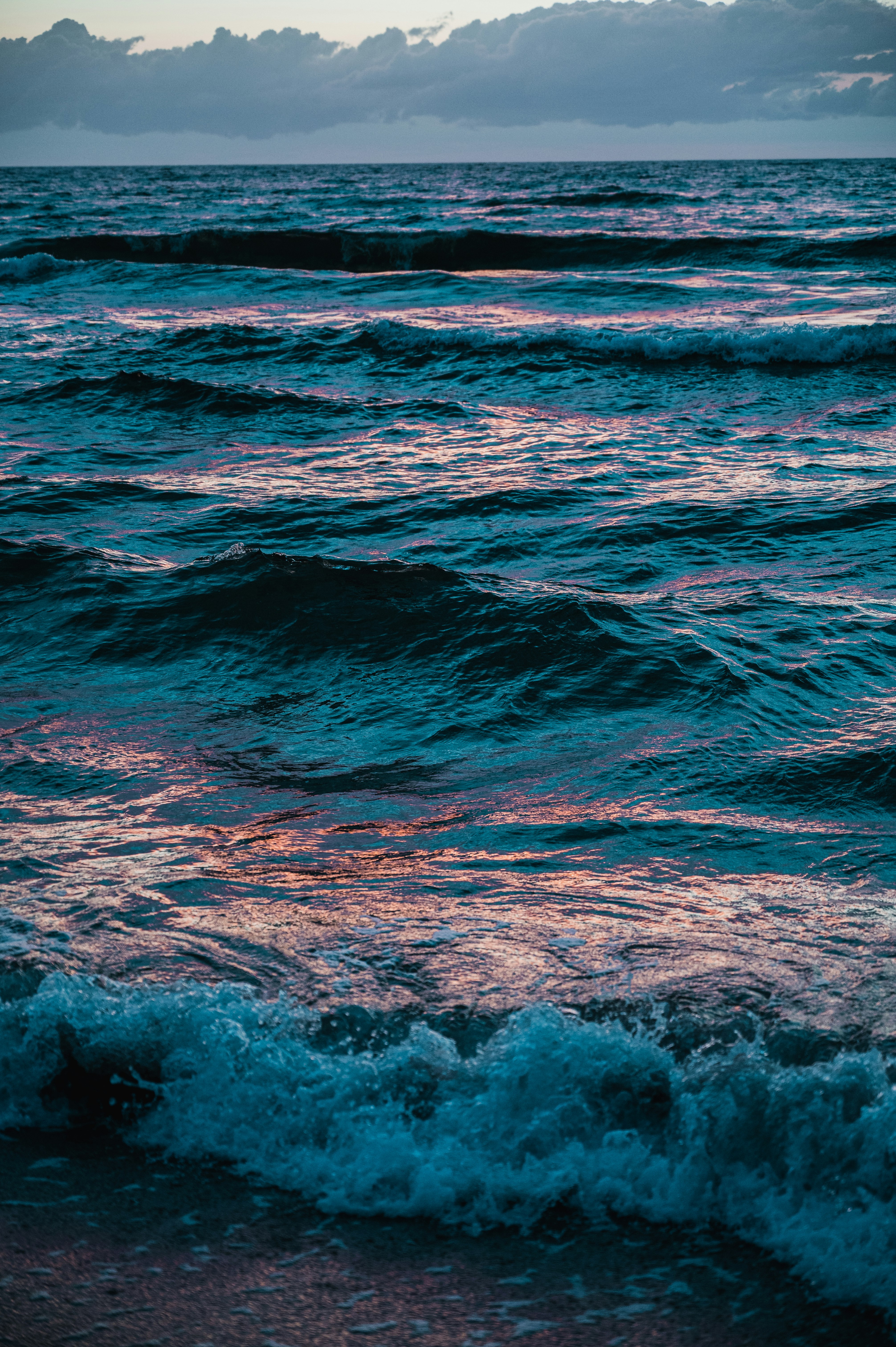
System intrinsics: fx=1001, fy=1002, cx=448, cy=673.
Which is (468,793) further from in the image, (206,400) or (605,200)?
(605,200)

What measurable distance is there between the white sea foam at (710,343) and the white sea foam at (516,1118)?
37.3 ft

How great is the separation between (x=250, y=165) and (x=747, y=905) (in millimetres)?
174445

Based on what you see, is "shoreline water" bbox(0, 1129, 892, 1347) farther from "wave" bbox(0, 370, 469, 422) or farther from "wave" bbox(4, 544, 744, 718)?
"wave" bbox(0, 370, 469, 422)

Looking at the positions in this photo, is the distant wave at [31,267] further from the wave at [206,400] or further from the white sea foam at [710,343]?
the wave at [206,400]

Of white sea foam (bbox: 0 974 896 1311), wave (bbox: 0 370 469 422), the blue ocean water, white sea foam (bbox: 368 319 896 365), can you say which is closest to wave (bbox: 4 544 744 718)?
the blue ocean water

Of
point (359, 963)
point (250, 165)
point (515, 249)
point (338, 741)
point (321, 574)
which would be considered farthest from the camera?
point (250, 165)

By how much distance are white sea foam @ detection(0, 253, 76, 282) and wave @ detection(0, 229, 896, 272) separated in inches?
43.5

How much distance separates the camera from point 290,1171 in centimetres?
220

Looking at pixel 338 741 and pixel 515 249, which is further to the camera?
pixel 515 249

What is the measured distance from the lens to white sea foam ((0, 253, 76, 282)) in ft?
71.4

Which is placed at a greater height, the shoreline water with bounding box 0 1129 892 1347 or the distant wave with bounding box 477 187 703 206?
the distant wave with bounding box 477 187 703 206

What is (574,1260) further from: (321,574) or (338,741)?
(321,574)

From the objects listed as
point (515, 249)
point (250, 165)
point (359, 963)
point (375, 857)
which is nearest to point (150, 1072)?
point (359, 963)

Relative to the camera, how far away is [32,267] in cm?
2202
